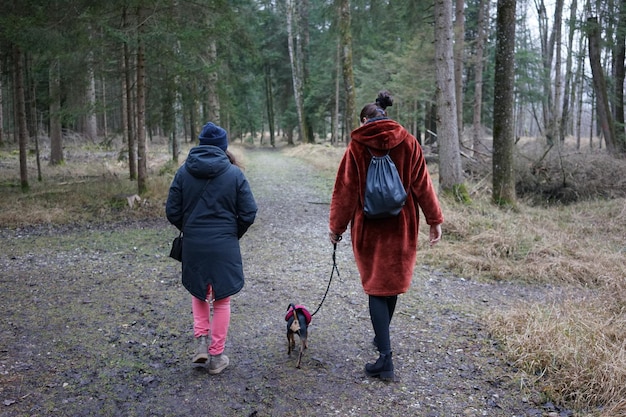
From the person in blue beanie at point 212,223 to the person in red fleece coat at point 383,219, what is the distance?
0.77 m

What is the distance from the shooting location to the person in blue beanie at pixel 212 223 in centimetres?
338

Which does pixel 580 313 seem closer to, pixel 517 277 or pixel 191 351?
pixel 517 277

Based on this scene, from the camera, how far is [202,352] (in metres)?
3.51

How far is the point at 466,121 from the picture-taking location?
28219 mm

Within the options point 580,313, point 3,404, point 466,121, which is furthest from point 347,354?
point 466,121

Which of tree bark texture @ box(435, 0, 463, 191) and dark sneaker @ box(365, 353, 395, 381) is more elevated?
tree bark texture @ box(435, 0, 463, 191)

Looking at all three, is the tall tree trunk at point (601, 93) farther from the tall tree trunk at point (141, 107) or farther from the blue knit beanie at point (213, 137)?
the blue knit beanie at point (213, 137)

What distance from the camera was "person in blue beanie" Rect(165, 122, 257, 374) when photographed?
11.1 feet

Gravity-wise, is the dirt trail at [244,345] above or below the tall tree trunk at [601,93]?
below

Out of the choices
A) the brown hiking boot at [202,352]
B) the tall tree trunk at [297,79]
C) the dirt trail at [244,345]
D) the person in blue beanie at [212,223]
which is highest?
the tall tree trunk at [297,79]

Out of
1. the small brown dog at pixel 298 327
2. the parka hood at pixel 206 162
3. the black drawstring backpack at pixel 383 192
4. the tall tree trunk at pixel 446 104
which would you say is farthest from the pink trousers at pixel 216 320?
the tall tree trunk at pixel 446 104

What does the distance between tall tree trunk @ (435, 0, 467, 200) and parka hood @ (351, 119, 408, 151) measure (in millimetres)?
6406

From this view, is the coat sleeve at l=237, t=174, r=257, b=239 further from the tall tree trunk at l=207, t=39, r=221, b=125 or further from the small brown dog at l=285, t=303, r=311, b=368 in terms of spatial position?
the tall tree trunk at l=207, t=39, r=221, b=125

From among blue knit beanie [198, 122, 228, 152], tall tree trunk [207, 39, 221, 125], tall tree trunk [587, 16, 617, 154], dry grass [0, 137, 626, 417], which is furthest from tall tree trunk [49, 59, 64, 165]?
tall tree trunk [587, 16, 617, 154]
